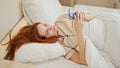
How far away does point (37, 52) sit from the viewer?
1422mm

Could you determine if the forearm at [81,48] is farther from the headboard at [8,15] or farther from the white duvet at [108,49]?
the headboard at [8,15]

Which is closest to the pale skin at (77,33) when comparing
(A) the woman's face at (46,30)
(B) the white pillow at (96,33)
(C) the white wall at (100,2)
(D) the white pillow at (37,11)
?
(A) the woman's face at (46,30)

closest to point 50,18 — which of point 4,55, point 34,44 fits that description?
point 34,44

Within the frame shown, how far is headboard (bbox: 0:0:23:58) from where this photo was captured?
1489mm

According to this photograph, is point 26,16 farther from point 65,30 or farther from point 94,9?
point 94,9

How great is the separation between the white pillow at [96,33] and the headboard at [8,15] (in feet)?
2.13

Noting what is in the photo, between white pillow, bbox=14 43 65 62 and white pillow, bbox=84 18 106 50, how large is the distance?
1.02ft

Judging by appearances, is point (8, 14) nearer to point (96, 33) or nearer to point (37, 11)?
point (37, 11)

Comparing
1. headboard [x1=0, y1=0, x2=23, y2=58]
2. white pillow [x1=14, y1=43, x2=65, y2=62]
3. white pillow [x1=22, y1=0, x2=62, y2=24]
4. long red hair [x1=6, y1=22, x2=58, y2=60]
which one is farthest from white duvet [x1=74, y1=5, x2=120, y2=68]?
headboard [x1=0, y1=0, x2=23, y2=58]

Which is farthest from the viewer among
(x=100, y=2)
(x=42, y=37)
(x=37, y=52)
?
(x=100, y=2)

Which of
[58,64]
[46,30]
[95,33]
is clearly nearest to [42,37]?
[46,30]

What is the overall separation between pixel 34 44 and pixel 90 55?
437 millimetres

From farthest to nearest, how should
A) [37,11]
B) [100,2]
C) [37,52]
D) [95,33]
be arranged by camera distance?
[100,2]
[37,11]
[95,33]
[37,52]

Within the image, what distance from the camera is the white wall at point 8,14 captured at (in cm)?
149
